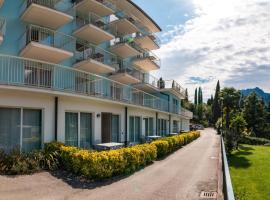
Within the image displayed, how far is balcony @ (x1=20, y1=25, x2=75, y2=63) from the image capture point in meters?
18.4

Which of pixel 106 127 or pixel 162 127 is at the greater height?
pixel 106 127

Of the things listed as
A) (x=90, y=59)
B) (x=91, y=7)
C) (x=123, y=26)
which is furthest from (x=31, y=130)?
(x=123, y=26)

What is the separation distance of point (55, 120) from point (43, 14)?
7.96 metres

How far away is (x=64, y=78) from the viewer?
21250mm

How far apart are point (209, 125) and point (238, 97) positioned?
3111 centimetres

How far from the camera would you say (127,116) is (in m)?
25.3

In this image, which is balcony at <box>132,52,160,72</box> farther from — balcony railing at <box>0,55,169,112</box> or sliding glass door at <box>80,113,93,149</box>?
sliding glass door at <box>80,113,93,149</box>

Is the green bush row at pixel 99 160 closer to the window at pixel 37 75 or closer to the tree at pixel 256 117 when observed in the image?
the window at pixel 37 75

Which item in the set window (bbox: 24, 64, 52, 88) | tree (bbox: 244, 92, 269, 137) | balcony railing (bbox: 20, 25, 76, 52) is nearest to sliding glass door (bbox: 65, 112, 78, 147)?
window (bbox: 24, 64, 52, 88)

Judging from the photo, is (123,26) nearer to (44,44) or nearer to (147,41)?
(147,41)

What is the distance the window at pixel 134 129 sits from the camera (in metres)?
27.4

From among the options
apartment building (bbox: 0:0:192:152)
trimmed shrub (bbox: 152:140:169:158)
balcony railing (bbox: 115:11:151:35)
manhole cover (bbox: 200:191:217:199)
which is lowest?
manhole cover (bbox: 200:191:217:199)

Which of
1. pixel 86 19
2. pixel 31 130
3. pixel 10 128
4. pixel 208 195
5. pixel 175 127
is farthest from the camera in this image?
pixel 175 127

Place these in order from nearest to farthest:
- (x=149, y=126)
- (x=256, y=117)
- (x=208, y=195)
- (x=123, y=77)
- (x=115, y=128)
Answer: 1. (x=208, y=195)
2. (x=115, y=128)
3. (x=123, y=77)
4. (x=149, y=126)
5. (x=256, y=117)
